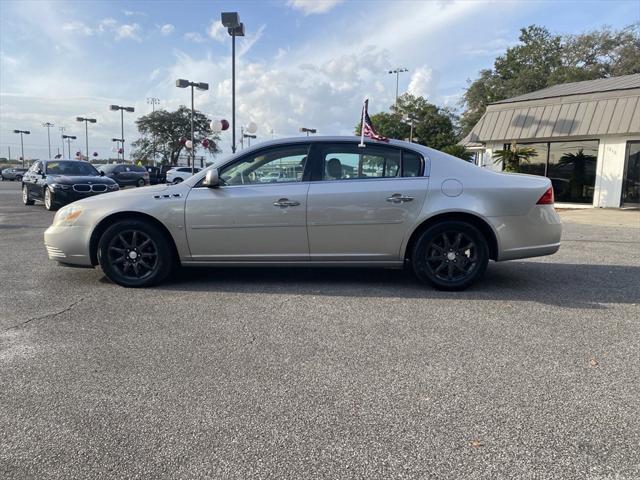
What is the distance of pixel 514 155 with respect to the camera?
1767cm

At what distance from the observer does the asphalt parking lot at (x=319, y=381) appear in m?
2.23

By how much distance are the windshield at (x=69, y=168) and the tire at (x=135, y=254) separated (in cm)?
1071

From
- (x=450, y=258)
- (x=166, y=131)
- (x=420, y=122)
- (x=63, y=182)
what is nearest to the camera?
(x=450, y=258)

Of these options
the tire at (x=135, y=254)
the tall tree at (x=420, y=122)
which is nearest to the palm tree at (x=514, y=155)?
the tire at (x=135, y=254)

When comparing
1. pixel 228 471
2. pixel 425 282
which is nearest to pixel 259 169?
pixel 425 282

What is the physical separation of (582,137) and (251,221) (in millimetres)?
15873

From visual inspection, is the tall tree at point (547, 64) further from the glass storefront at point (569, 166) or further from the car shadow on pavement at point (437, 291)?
the car shadow on pavement at point (437, 291)

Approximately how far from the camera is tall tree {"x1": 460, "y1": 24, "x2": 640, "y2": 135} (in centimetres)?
3759

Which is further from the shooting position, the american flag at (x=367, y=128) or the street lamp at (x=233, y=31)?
the street lamp at (x=233, y=31)

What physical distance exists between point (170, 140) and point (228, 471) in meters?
67.4

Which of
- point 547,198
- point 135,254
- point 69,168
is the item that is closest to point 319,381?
point 135,254

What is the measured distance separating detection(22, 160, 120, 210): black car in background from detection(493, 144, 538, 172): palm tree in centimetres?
1353

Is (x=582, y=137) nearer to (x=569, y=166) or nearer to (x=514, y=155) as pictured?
(x=569, y=166)

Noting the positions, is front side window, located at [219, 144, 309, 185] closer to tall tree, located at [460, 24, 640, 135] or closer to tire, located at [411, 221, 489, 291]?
tire, located at [411, 221, 489, 291]
